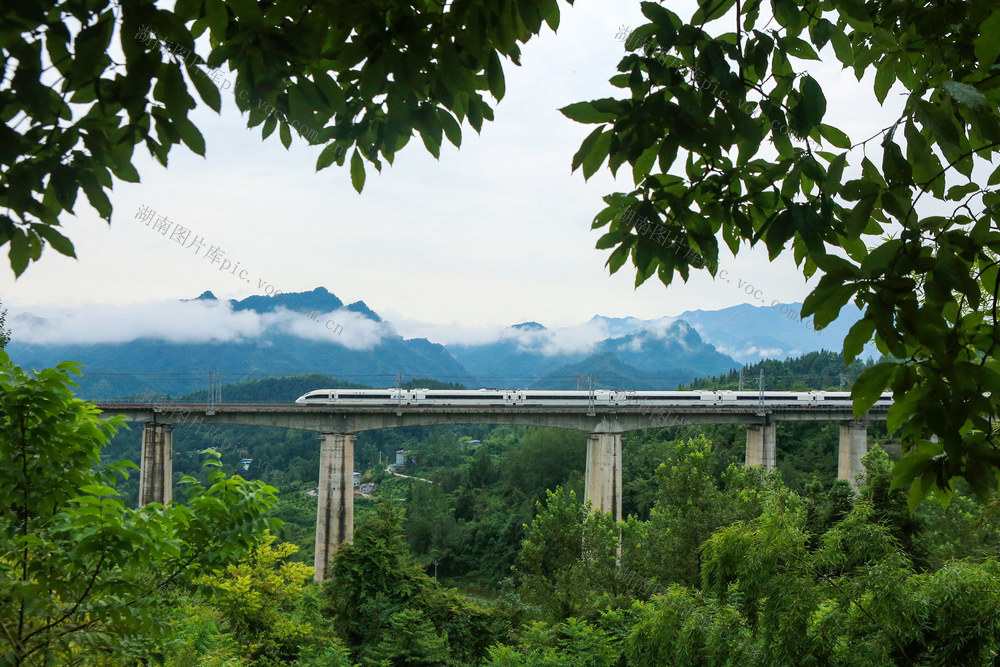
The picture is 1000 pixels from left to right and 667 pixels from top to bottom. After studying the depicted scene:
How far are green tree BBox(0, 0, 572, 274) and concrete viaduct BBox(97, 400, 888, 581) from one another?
98.5 ft

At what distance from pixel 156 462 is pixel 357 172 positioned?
30.6m

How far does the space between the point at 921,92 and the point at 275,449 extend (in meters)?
68.6

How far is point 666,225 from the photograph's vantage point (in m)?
2.18

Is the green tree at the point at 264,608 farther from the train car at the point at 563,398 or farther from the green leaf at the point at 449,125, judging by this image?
the train car at the point at 563,398

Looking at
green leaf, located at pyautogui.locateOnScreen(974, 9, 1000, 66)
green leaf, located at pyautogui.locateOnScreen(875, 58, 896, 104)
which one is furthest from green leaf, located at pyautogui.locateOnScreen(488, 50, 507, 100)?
green leaf, located at pyautogui.locateOnScreen(875, 58, 896, 104)

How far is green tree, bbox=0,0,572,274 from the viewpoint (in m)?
1.52

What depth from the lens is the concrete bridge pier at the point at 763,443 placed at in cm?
3547

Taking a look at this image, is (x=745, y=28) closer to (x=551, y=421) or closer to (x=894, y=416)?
(x=894, y=416)

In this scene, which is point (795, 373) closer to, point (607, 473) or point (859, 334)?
point (607, 473)

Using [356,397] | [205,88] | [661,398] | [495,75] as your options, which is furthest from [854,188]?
[661,398]

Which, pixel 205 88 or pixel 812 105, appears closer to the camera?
Answer: pixel 205 88

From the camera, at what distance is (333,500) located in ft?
100

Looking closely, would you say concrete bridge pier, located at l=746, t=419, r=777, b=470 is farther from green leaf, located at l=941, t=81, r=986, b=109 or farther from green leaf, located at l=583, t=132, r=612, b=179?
green leaf, located at l=941, t=81, r=986, b=109

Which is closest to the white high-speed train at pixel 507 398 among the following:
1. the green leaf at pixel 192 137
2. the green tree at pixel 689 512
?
the green tree at pixel 689 512
